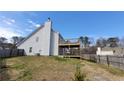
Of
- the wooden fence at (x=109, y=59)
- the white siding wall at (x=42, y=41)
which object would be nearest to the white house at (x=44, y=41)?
the white siding wall at (x=42, y=41)

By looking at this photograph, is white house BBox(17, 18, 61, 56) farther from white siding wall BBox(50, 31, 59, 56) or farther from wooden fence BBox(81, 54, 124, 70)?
wooden fence BBox(81, 54, 124, 70)

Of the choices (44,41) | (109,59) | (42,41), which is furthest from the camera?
(44,41)

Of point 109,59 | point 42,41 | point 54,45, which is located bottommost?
point 109,59

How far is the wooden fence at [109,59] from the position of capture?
3768 millimetres

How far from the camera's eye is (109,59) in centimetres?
429

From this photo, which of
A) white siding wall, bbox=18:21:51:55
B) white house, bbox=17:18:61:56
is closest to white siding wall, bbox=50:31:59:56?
white house, bbox=17:18:61:56

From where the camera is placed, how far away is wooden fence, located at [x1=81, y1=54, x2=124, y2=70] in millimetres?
3768

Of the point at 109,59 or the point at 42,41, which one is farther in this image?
the point at 42,41

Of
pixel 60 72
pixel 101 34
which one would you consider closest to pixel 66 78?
pixel 60 72

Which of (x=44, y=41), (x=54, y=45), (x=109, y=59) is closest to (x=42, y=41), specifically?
(x=44, y=41)

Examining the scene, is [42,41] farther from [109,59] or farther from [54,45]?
[109,59]
